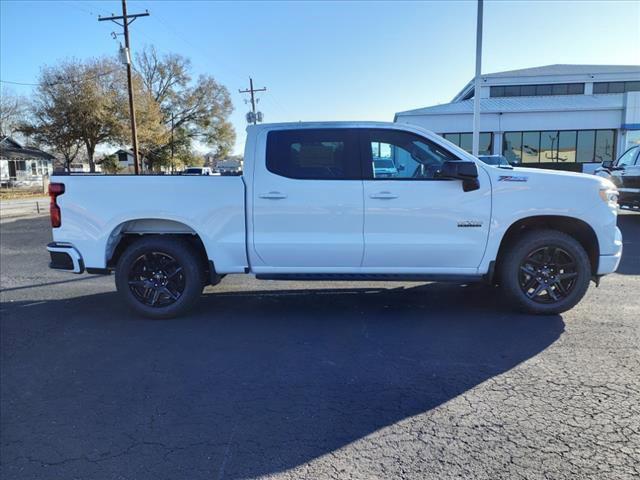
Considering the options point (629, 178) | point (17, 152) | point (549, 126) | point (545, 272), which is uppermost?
point (549, 126)

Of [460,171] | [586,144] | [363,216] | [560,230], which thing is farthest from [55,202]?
[586,144]

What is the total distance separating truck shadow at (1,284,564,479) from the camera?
288 cm

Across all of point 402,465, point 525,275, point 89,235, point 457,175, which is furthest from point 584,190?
point 89,235

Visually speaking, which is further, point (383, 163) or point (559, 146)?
point (559, 146)

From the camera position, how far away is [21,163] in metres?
51.1

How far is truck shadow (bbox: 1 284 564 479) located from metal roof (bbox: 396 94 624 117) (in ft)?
98.7

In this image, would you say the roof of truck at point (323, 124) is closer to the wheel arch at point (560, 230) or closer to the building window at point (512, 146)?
the wheel arch at point (560, 230)

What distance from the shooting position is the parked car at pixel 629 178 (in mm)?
12422

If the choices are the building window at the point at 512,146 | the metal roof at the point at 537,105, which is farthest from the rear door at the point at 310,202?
the building window at the point at 512,146

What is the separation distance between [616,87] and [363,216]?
44.8 metres

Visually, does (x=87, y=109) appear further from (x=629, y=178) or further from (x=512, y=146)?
(x=629, y=178)

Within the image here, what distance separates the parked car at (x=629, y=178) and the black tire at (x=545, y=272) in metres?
9.23

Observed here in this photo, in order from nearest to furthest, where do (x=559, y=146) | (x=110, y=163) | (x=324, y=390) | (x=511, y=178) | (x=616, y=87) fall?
(x=324, y=390)
(x=511, y=178)
(x=559, y=146)
(x=616, y=87)
(x=110, y=163)

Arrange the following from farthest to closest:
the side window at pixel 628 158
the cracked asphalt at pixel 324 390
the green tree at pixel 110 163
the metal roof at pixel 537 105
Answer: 1. the green tree at pixel 110 163
2. the metal roof at pixel 537 105
3. the side window at pixel 628 158
4. the cracked asphalt at pixel 324 390
